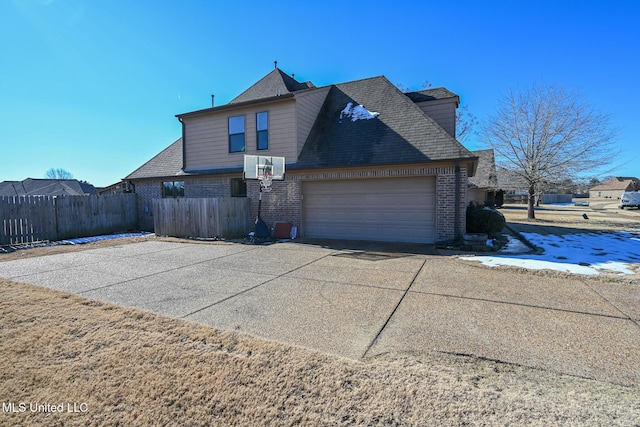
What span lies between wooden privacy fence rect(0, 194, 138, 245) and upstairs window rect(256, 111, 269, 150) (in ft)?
25.4

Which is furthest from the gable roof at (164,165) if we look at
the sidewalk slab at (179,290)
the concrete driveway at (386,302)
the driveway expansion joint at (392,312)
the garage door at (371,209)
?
the driveway expansion joint at (392,312)

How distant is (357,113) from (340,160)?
9.58 feet

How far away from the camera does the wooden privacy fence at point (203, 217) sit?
462 inches

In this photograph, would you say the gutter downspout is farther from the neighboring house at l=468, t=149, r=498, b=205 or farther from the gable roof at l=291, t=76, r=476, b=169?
the neighboring house at l=468, t=149, r=498, b=205

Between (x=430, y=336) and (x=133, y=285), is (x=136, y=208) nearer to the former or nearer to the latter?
(x=133, y=285)

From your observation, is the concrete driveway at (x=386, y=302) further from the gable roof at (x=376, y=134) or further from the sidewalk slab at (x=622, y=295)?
the gable roof at (x=376, y=134)

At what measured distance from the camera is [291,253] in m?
8.63

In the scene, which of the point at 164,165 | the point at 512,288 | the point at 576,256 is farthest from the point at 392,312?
the point at 164,165

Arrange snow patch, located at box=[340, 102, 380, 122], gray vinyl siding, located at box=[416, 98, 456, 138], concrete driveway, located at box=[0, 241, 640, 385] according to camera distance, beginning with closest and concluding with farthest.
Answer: concrete driveway, located at box=[0, 241, 640, 385], snow patch, located at box=[340, 102, 380, 122], gray vinyl siding, located at box=[416, 98, 456, 138]

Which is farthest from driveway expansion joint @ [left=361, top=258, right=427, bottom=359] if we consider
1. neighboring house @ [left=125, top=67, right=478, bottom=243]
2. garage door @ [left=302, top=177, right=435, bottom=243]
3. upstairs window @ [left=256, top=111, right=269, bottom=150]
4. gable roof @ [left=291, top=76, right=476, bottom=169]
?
upstairs window @ [left=256, top=111, right=269, bottom=150]

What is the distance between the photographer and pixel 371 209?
10664 mm

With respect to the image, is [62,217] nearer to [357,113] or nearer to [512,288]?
[357,113]

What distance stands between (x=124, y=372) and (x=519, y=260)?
7.86 meters

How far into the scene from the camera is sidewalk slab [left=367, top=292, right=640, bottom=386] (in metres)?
2.95
